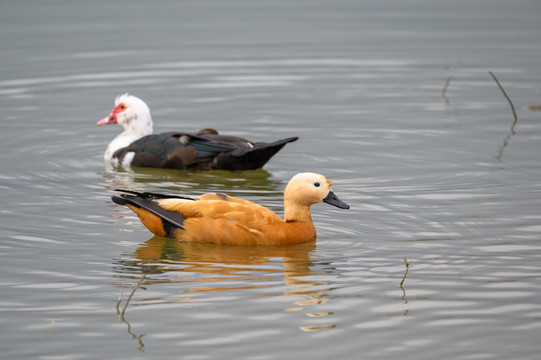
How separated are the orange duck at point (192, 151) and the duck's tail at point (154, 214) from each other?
2887 mm

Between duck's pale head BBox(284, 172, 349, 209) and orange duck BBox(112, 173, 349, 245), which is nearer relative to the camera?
orange duck BBox(112, 173, 349, 245)

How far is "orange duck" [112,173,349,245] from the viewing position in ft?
29.8

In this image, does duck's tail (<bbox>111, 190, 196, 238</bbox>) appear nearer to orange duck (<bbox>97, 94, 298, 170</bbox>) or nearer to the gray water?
the gray water

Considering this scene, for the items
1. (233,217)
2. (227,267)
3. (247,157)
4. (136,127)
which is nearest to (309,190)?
(233,217)

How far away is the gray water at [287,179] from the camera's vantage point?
6887 mm

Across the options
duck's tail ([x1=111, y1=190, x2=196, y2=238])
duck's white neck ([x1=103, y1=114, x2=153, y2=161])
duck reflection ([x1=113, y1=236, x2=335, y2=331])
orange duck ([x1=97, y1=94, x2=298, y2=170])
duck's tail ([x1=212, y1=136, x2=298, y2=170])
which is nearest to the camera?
duck reflection ([x1=113, y1=236, x2=335, y2=331])

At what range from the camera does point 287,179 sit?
12.2m

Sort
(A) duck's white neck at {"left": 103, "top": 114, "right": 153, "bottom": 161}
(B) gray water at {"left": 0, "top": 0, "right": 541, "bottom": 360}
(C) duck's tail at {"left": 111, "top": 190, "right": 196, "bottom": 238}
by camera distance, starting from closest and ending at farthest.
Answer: (B) gray water at {"left": 0, "top": 0, "right": 541, "bottom": 360} < (C) duck's tail at {"left": 111, "top": 190, "right": 196, "bottom": 238} < (A) duck's white neck at {"left": 103, "top": 114, "right": 153, "bottom": 161}

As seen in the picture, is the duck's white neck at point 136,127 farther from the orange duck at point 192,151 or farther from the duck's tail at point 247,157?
the duck's tail at point 247,157

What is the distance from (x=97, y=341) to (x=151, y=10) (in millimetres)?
19758

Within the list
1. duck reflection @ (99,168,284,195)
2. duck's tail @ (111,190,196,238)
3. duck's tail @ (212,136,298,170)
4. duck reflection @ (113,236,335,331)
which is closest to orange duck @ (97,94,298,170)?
duck's tail @ (212,136,298,170)

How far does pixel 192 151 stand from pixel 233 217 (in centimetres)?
358

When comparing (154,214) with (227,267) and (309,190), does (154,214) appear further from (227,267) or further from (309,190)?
(309,190)

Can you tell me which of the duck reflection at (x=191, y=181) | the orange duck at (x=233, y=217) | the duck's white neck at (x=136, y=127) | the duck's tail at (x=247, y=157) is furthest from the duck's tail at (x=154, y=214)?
the duck's white neck at (x=136, y=127)
